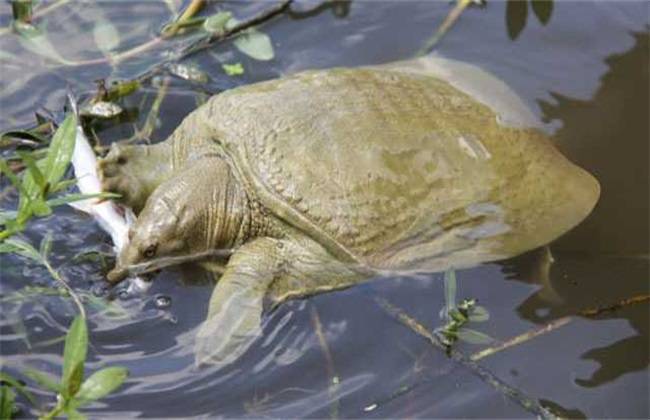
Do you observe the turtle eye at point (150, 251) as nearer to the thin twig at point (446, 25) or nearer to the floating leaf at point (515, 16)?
the thin twig at point (446, 25)

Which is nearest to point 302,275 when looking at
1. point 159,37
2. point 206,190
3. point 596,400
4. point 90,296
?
point 206,190

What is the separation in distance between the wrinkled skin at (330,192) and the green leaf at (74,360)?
0.76 meters

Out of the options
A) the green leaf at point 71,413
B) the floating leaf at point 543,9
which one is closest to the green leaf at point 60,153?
the green leaf at point 71,413

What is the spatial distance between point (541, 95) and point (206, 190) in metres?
1.21

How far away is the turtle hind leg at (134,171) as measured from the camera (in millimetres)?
2752

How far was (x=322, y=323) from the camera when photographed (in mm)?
2580

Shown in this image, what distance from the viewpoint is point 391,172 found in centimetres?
262

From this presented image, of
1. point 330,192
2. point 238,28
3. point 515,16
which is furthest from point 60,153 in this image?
point 515,16

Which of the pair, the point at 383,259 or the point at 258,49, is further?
the point at 258,49

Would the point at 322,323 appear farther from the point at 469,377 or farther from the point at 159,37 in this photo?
the point at 159,37

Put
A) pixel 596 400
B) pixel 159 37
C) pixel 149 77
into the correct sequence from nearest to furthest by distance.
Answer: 1. pixel 596 400
2. pixel 149 77
3. pixel 159 37

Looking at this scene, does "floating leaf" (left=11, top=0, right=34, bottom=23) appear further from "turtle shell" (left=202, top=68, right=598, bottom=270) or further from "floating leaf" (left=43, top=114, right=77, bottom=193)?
"floating leaf" (left=43, top=114, right=77, bottom=193)

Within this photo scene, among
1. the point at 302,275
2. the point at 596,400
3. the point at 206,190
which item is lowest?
the point at 596,400

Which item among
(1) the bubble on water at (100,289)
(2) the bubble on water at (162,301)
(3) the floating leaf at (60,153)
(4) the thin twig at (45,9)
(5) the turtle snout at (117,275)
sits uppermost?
(3) the floating leaf at (60,153)
